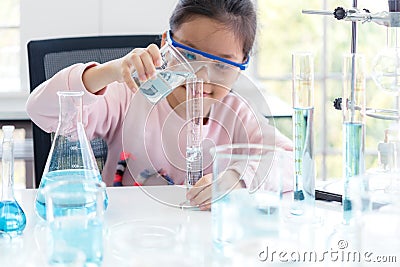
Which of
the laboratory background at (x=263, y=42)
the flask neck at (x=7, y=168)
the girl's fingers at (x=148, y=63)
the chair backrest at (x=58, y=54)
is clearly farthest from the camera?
the laboratory background at (x=263, y=42)

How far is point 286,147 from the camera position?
130 cm

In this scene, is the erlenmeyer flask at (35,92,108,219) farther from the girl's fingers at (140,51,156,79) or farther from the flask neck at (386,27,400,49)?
the flask neck at (386,27,400,49)

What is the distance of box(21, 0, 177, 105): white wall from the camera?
2445 mm

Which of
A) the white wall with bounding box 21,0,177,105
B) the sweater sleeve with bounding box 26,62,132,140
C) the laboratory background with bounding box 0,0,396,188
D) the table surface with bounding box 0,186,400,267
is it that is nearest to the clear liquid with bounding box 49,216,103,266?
the table surface with bounding box 0,186,400,267

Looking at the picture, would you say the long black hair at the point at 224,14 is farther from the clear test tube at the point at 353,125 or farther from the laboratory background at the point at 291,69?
the clear test tube at the point at 353,125

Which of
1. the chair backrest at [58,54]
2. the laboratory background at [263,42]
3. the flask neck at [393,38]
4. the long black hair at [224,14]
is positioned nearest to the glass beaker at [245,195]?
the flask neck at [393,38]

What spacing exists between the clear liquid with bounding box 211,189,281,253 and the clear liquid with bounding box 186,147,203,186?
0.79 ft

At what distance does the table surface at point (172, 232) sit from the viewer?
886mm

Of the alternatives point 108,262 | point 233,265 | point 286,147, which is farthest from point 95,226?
point 286,147

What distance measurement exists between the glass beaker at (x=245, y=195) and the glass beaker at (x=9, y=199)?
0.28 metres

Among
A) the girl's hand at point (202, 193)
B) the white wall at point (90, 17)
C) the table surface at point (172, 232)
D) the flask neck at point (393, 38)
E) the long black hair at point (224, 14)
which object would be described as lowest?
the table surface at point (172, 232)

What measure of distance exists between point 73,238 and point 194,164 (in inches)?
13.7

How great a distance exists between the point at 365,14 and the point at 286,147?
0.29 meters

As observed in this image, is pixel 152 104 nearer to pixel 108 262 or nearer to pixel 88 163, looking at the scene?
pixel 88 163
